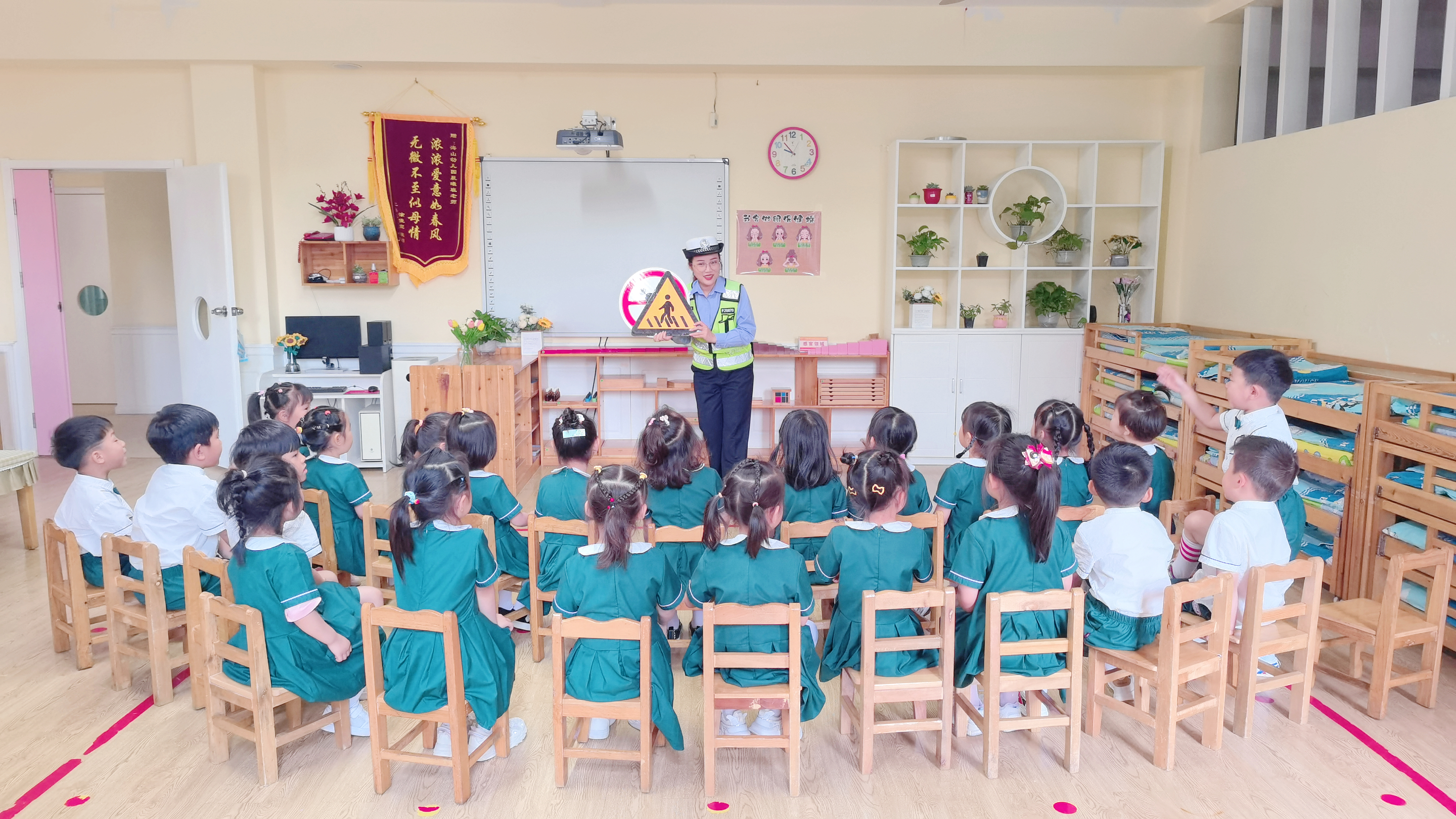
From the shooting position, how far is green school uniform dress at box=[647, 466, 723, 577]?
3207 millimetres

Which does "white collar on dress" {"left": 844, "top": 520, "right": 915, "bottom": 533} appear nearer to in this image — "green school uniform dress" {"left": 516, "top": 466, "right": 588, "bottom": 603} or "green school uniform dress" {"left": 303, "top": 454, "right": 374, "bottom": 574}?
"green school uniform dress" {"left": 516, "top": 466, "right": 588, "bottom": 603}

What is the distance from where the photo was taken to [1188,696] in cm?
275

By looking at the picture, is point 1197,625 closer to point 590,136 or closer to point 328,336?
point 590,136

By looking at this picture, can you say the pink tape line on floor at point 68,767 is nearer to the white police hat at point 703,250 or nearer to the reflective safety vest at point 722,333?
the reflective safety vest at point 722,333

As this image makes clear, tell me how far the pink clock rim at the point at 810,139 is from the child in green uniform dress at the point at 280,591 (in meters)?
4.61

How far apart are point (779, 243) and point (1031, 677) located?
4.56 meters

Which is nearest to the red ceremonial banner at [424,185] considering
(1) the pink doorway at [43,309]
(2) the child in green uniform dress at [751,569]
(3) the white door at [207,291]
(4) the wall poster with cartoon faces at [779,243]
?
(3) the white door at [207,291]

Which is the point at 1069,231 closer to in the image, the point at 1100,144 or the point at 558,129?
the point at 1100,144

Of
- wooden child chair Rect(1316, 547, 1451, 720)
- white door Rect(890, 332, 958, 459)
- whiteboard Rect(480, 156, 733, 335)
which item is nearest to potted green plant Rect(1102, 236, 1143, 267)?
white door Rect(890, 332, 958, 459)

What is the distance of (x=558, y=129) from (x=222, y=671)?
15.4ft

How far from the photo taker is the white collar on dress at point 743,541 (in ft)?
8.21

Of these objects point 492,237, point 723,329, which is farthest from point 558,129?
point 723,329

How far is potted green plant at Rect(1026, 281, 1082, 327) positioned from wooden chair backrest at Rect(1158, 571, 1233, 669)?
395 centimetres

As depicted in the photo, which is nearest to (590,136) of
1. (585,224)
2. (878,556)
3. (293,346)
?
(585,224)
